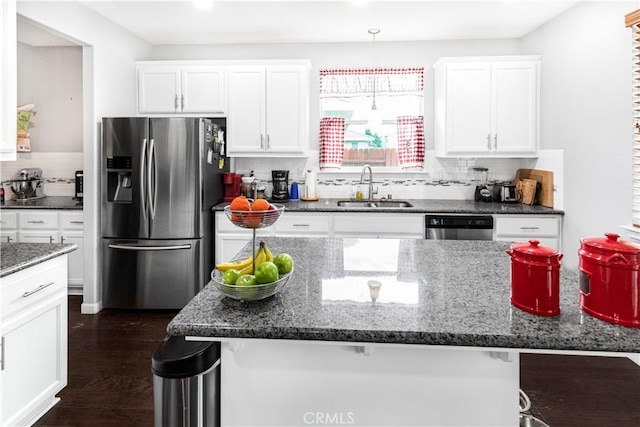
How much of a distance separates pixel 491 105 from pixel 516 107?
0.23 metres

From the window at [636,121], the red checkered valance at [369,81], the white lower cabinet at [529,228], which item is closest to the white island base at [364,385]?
the window at [636,121]

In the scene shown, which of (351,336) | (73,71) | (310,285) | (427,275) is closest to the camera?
(351,336)

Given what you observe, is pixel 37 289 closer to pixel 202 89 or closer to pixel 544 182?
pixel 202 89

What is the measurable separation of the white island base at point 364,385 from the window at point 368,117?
3371mm

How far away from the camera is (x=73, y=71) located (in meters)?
4.47

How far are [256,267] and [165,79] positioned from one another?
3.53 meters

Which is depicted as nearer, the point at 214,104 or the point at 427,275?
the point at 427,275

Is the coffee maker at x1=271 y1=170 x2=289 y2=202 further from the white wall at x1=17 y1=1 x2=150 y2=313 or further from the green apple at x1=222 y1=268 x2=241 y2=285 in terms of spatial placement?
the green apple at x1=222 y1=268 x2=241 y2=285

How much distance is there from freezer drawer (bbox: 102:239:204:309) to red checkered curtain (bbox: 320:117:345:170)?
5.40 ft

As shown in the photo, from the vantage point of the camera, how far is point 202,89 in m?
4.12

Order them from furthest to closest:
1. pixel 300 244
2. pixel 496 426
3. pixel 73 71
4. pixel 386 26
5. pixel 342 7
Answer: pixel 73 71 < pixel 386 26 < pixel 342 7 < pixel 300 244 < pixel 496 426

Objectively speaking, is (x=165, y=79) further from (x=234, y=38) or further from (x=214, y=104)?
(x=234, y=38)

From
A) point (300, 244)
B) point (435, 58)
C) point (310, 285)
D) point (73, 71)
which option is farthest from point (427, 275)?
point (73, 71)

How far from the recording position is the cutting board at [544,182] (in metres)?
3.76
